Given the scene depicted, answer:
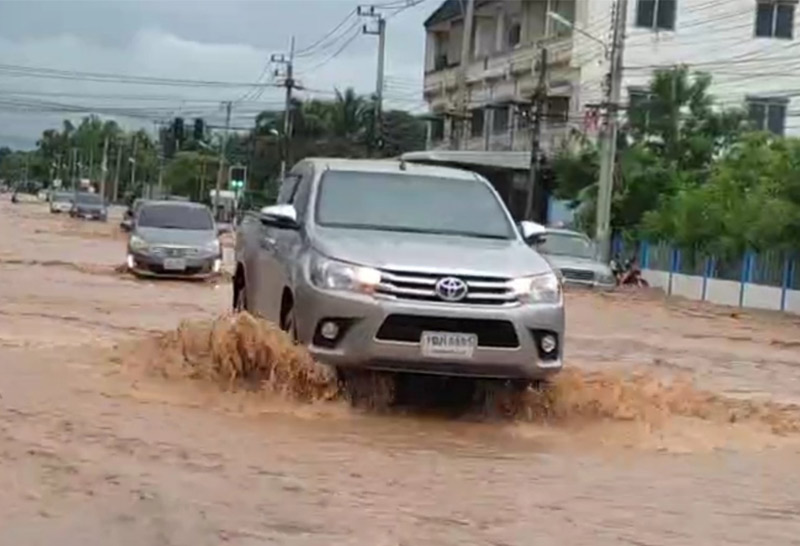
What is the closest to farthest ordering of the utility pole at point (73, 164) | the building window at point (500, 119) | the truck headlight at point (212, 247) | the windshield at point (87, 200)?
1. the truck headlight at point (212, 247)
2. the building window at point (500, 119)
3. the windshield at point (87, 200)
4. the utility pole at point (73, 164)

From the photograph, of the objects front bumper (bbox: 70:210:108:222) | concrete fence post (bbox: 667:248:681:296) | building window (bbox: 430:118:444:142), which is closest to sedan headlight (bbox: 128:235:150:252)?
concrete fence post (bbox: 667:248:681:296)

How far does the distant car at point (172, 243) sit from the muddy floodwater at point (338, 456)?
11606 millimetres

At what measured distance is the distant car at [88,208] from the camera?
251 feet


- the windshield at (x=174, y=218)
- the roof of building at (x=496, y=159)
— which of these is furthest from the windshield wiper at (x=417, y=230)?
the roof of building at (x=496, y=159)

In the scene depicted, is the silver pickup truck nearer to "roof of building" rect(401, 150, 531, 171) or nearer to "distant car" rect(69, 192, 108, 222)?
"roof of building" rect(401, 150, 531, 171)

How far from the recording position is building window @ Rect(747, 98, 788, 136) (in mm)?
52656

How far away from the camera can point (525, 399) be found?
10.8m

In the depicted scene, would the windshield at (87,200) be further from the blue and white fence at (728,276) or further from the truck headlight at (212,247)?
the truck headlight at (212,247)

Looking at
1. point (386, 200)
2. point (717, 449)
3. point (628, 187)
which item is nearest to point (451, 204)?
point (386, 200)

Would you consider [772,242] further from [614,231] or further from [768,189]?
[614,231]

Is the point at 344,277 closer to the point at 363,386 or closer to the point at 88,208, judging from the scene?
the point at 363,386

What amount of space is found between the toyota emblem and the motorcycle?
98.2 feet

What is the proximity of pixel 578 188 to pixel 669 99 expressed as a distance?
4129mm

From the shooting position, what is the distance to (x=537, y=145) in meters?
50.7
